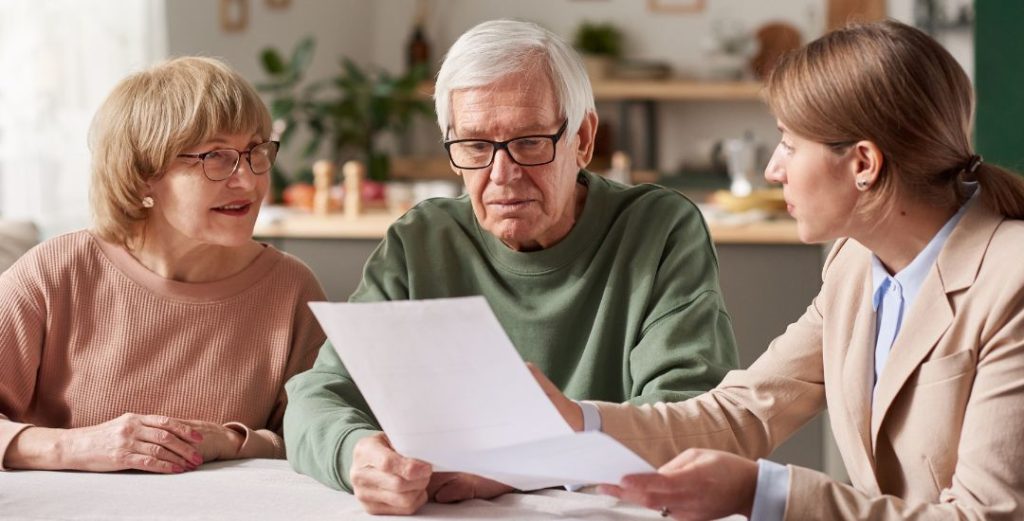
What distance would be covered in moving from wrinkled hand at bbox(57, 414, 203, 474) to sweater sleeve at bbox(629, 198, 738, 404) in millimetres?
614

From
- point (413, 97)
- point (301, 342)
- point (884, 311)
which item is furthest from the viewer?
point (413, 97)

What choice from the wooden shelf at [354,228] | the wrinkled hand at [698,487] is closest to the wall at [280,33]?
the wooden shelf at [354,228]

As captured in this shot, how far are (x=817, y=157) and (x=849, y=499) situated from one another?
36 centimetres

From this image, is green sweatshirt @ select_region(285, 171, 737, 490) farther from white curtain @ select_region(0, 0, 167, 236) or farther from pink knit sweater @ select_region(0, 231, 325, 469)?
white curtain @ select_region(0, 0, 167, 236)

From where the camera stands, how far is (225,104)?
1889 mm

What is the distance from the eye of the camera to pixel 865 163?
1340 mm

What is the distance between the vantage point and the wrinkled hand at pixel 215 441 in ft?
5.79

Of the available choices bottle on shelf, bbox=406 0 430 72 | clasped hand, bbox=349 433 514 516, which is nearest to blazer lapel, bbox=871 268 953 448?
clasped hand, bbox=349 433 514 516

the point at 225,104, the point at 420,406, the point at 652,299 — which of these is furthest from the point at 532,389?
the point at 225,104

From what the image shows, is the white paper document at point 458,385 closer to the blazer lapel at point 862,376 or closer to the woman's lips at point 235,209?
the blazer lapel at point 862,376

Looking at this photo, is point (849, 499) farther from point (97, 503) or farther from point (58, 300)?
point (58, 300)

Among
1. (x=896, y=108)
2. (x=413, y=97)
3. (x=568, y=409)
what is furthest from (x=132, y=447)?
(x=413, y=97)

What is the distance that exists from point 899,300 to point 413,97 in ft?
17.7

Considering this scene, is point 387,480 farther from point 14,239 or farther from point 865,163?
point 14,239
